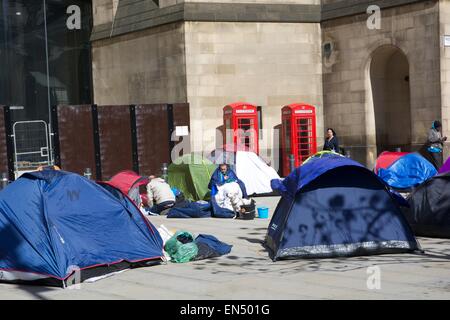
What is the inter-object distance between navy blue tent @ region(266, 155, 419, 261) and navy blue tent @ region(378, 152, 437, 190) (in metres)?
8.09

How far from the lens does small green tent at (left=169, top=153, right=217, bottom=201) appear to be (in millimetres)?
19672

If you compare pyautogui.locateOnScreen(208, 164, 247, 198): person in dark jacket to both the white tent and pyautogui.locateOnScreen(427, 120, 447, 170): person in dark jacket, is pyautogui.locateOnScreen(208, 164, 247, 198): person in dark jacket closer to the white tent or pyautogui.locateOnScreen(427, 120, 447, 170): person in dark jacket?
the white tent

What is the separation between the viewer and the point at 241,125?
23250mm

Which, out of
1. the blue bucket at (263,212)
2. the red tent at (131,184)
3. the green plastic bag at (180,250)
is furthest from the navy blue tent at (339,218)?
the red tent at (131,184)

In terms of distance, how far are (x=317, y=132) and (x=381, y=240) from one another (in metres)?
13.9

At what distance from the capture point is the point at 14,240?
1075 centimetres

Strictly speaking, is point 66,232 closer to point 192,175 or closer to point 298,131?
point 192,175

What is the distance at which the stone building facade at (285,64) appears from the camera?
2339 cm

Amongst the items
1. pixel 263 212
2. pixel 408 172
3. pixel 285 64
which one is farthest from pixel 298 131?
pixel 263 212

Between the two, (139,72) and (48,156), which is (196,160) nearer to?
(48,156)

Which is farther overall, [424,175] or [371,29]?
[371,29]

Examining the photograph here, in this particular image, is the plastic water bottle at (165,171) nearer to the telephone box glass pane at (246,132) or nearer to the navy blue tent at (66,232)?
the telephone box glass pane at (246,132)

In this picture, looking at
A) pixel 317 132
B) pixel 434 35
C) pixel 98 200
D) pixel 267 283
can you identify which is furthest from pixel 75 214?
pixel 317 132

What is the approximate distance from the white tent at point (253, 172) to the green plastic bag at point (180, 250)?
8.88 m
